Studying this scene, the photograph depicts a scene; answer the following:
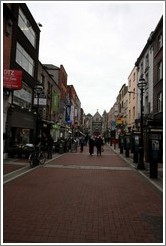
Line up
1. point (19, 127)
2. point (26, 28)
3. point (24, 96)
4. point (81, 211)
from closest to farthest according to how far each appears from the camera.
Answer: point (81, 211) < point (19, 127) < point (24, 96) < point (26, 28)

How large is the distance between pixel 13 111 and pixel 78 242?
1768 centimetres

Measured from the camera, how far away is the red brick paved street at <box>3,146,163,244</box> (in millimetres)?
5848

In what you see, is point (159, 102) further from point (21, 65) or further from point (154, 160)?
point (154, 160)

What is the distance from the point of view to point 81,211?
7641 millimetres

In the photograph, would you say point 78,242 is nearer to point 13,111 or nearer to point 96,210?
point 96,210

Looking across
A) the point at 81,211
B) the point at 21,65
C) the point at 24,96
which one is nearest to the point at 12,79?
the point at 21,65

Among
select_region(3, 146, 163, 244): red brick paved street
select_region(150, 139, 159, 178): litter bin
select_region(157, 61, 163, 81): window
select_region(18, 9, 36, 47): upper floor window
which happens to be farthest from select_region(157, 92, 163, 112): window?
select_region(3, 146, 163, 244): red brick paved street

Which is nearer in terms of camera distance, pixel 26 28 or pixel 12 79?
pixel 12 79

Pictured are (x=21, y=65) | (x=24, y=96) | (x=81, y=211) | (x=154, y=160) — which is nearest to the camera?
(x=81, y=211)

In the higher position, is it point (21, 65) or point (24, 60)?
point (24, 60)

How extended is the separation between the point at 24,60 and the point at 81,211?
20591 millimetres

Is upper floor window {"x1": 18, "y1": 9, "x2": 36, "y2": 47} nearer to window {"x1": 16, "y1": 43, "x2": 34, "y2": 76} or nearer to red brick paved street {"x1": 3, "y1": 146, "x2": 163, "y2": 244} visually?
A: window {"x1": 16, "y1": 43, "x2": 34, "y2": 76}

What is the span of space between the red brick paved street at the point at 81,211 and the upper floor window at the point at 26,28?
16.4 meters

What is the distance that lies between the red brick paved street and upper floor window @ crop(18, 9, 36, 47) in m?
16.4
